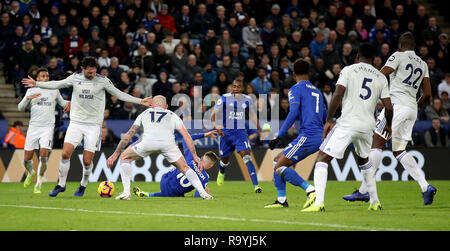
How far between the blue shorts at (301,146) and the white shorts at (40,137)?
6.79 metres

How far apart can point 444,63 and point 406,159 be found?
14847 mm

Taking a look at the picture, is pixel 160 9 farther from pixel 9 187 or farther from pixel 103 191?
pixel 103 191

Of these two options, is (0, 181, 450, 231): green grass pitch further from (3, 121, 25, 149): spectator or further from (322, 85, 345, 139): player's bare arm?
(3, 121, 25, 149): spectator

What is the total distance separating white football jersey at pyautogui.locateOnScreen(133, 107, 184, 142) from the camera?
12930 millimetres

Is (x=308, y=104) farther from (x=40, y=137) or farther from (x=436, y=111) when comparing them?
(x=436, y=111)

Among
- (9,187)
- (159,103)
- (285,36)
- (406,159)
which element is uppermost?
(285,36)

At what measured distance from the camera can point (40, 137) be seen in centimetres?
1630

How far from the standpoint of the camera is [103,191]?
13.7 meters

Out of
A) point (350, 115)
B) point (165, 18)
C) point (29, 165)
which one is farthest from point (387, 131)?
point (165, 18)

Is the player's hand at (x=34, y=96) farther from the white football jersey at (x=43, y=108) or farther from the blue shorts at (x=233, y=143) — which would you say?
the blue shorts at (x=233, y=143)

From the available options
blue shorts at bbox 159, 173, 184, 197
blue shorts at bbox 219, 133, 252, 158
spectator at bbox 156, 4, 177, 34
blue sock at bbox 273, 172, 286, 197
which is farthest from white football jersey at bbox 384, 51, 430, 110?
spectator at bbox 156, 4, 177, 34

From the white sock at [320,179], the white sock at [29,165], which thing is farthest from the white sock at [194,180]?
the white sock at [29,165]
